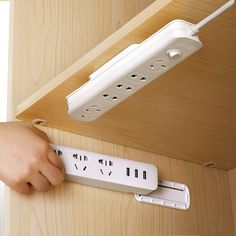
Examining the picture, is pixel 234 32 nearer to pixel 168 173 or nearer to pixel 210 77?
pixel 210 77

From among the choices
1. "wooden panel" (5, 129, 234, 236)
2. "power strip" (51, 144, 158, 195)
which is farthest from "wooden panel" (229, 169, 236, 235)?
"power strip" (51, 144, 158, 195)

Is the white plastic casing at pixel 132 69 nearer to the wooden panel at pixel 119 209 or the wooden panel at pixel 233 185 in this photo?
the wooden panel at pixel 119 209

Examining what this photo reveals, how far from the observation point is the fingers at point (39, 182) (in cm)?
97

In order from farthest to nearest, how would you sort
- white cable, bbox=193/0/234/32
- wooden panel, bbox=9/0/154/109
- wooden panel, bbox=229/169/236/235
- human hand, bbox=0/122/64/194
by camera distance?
wooden panel, bbox=229/169/236/235, wooden panel, bbox=9/0/154/109, human hand, bbox=0/122/64/194, white cable, bbox=193/0/234/32

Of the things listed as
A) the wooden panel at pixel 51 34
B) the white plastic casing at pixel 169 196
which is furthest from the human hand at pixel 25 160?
the white plastic casing at pixel 169 196

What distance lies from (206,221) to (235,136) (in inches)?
7.5

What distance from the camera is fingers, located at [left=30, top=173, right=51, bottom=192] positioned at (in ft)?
3.18

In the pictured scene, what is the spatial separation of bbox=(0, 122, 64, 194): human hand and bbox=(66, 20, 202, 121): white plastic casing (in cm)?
8

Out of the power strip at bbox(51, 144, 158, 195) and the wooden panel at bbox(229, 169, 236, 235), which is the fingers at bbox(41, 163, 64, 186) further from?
the wooden panel at bbox(229, 169, 236, 235)

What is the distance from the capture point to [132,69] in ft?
2.72

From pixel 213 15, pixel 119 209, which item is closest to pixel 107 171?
pixel 119 209

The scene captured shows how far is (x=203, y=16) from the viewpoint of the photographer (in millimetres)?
786

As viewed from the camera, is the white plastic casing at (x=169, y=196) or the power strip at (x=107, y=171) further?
the white plastic casing at (x=169, y=196)

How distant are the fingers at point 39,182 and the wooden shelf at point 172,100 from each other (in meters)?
0.11
